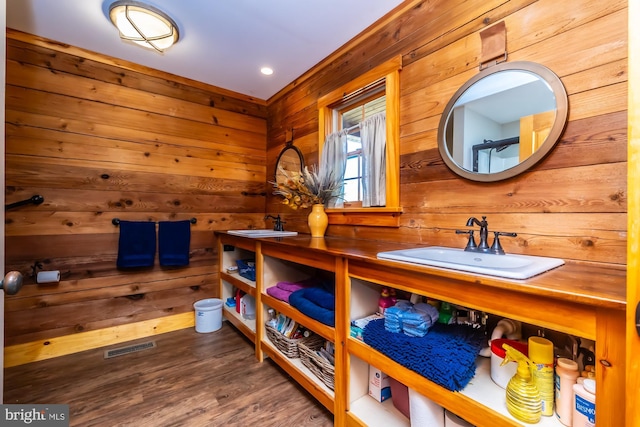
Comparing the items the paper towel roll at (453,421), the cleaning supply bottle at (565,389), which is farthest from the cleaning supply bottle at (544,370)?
the paper towel roll at (453,421)

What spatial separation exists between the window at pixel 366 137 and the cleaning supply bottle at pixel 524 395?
0.88 meters

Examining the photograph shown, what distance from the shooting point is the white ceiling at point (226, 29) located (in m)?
1.58

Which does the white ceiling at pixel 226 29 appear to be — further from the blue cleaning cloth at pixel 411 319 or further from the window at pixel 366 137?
the blue cleaning cloth at pixel 411 319

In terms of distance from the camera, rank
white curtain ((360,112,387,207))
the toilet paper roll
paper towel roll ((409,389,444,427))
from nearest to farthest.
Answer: paper towel roll ((409,389,444,427))
white curtain ((360,112,387,207))
the toilet paper roll

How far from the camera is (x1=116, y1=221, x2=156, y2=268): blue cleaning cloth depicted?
Result: 211 cm

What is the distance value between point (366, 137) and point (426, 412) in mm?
1464

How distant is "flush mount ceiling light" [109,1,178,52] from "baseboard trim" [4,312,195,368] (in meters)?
2.10

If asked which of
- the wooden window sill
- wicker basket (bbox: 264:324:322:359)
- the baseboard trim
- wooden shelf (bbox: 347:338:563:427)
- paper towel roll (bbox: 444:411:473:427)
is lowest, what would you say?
the baseboard trim

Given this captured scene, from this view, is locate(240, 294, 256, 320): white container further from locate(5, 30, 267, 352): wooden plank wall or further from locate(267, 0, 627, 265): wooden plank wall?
locate(267, 0, 627, 265): wooden plank wall

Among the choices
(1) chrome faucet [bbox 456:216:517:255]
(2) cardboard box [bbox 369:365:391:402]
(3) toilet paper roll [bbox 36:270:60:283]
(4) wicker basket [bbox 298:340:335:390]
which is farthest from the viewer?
(3) toilet paper roll [bbox 36:270:60:283]

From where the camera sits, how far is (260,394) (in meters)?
1.56

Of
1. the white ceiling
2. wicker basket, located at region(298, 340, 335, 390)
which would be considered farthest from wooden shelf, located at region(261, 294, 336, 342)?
the white ceiling

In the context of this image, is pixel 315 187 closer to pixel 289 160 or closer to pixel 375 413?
pixel 289 160

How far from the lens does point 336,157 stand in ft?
6.72
